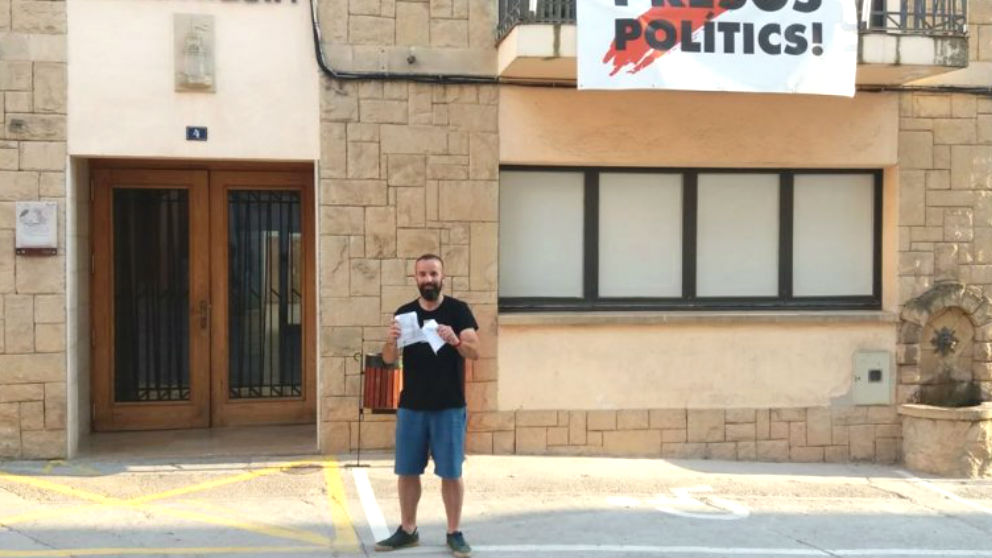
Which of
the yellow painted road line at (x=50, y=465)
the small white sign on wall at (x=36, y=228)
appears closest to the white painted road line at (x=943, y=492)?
the yellow painted road line at (x=50, y=465)

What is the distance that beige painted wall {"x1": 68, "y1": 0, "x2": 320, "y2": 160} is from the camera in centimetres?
830

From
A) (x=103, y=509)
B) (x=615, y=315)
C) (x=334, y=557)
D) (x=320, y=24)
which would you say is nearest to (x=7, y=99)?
(x=320, y=24)

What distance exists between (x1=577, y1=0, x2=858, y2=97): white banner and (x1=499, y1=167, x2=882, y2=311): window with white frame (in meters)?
1.30

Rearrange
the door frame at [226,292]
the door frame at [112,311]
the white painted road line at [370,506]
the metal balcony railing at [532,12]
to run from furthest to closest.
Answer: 1. the door frame at [226,292]
2. the door frame at [112,311]
3. the metal balcony railing at [532,12]
4. the white painted road line at [370,506]

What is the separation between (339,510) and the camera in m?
7.22

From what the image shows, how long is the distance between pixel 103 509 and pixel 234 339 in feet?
9.53

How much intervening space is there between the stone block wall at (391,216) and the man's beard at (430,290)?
2.75 meters

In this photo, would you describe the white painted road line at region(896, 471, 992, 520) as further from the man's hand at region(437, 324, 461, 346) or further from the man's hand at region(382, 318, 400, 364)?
the man's hand at region(382, 318, 400, 364)

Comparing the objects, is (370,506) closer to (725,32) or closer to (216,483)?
(216,483)

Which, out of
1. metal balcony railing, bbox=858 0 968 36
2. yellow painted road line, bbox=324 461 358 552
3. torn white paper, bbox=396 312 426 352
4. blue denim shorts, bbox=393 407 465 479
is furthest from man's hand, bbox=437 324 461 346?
metal balcony railing, bbox=858 0 968 36

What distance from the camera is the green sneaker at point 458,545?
241 inches

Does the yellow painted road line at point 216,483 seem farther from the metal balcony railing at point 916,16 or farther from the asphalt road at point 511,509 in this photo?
the metal balcony railing at point 916,16

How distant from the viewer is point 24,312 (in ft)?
27.0

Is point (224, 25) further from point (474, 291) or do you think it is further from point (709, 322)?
point (709, 322)
